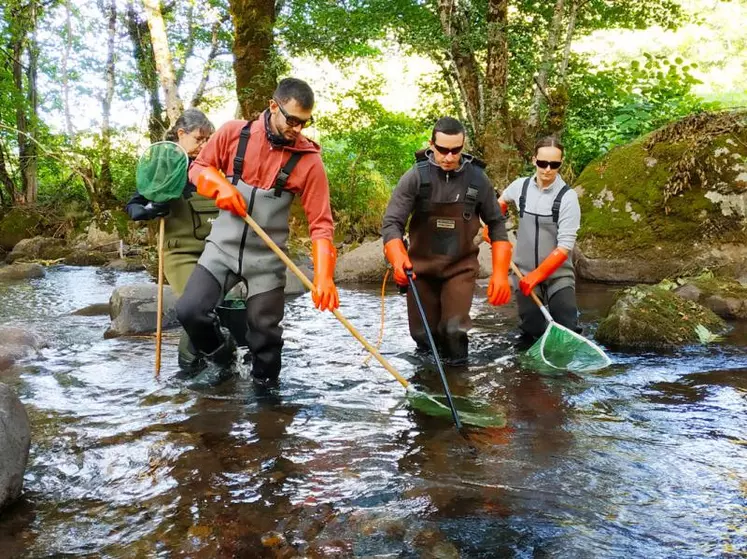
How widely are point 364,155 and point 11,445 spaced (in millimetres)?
13659

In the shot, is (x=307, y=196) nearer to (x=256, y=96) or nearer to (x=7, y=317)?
(x=7, y=317)

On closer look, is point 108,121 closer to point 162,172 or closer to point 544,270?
point 162,172

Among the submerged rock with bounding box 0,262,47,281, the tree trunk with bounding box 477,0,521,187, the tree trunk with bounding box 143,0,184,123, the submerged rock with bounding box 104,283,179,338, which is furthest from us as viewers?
the submerged rock with bounding box 0,262,47,281

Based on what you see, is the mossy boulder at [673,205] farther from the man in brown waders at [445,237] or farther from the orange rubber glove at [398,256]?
the orange rubber glove at [398,256]

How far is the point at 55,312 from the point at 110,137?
38.7 feet

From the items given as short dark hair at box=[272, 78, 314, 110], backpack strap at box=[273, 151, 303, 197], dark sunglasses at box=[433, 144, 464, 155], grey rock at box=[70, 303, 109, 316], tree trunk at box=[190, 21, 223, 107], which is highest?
tree trunk at box=[190, 21, 223, 107]

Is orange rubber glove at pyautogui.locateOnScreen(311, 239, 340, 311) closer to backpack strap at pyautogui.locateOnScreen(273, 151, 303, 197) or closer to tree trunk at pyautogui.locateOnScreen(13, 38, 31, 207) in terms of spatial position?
backpack strap at pyautogui.locateOnScreen(273, 151, 303, 197)

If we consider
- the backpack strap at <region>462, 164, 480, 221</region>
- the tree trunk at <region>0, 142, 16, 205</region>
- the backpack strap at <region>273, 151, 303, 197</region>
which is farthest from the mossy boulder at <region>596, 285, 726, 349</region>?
the tree trunk at <region>0, 142, 16, 205</region>

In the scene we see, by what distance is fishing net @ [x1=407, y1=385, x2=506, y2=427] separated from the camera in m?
4.29

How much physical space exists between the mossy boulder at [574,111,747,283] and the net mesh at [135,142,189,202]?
286 inches

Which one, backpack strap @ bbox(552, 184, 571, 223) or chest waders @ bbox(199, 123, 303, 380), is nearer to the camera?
chest waders @ bbox(199, 123, 303, 380)

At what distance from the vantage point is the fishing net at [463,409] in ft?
14.1

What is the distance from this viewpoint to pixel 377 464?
3635 mm

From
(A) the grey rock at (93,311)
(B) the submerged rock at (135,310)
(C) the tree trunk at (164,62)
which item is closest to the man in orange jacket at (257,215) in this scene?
(B) the submerged rock at (135,310)
